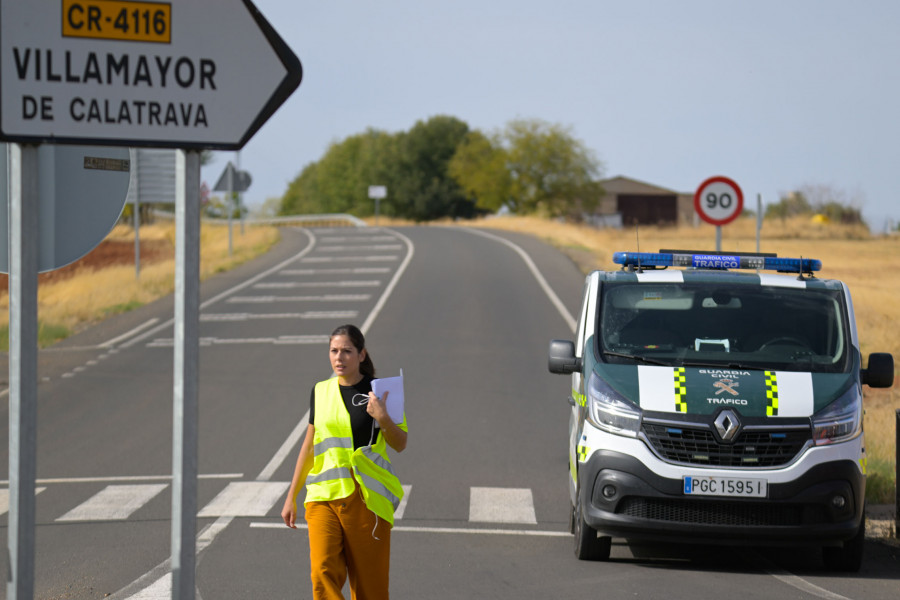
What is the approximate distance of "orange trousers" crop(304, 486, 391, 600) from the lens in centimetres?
558

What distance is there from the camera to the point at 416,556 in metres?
8.64

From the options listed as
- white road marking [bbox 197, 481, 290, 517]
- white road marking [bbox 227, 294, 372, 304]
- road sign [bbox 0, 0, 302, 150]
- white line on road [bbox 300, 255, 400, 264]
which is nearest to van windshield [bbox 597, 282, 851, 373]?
white road marking [bbox 197, 481, 290, 517]

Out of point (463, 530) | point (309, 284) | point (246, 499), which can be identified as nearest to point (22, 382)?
point (463, 530)

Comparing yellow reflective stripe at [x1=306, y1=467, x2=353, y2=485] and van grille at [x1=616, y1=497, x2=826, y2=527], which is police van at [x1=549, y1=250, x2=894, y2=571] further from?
yellow reflective stripe at [x1=306, y1=467, x2=353, y2=485]

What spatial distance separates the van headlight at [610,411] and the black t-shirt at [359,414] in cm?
267

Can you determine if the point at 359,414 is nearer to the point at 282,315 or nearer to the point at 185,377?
the point at 185,377

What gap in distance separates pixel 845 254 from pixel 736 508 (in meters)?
45.5

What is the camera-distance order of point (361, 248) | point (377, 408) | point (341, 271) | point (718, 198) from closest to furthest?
point (377, 408), point (718, 198), point (341, 271), point (361, 248)

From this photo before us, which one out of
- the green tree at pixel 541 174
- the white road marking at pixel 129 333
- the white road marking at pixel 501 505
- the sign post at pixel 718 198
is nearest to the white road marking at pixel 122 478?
the white road marking at pixel 501 505

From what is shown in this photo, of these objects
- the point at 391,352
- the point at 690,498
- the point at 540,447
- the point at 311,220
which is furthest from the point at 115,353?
the point at 311,220

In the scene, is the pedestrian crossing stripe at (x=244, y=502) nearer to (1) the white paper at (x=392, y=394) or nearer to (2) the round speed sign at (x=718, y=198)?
(1) the white paper at (x=392, y=394)

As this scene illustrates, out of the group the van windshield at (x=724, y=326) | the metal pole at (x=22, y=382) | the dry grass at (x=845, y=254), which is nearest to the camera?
the metal pole at (x=22, y=382)

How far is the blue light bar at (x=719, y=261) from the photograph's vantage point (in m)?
9.39

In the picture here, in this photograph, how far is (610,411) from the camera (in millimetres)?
8047
